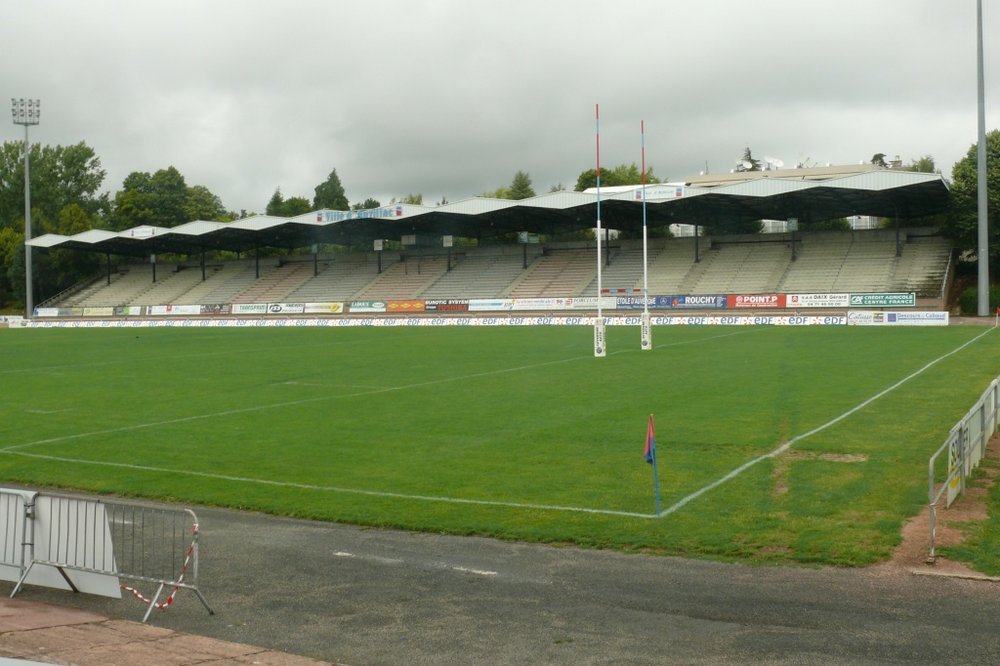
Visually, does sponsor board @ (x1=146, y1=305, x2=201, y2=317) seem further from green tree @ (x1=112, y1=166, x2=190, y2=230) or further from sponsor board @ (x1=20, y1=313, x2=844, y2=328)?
green tree @ (x1=112, y1=166, x2=190, y2=230)

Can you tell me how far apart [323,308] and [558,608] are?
240 feet

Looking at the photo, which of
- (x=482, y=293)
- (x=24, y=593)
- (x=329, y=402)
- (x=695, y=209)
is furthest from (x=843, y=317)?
(x=24, y=593)

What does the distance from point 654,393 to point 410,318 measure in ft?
166

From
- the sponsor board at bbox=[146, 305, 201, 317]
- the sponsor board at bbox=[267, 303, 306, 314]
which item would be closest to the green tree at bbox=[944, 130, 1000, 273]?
the sponsor board at bbox=[267, 303, 306, 314]

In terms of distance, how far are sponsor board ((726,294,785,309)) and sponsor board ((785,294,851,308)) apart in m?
0.56

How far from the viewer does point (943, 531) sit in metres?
11.4

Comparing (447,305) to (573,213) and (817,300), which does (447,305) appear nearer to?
(573,213)

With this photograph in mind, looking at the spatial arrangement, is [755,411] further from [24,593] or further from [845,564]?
[24,593]

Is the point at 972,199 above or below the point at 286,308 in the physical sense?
above

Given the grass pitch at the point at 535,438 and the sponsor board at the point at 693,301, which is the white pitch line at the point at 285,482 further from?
the sponsor board at the point at 693,301

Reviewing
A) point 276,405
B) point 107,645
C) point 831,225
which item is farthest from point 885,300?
point 107,645

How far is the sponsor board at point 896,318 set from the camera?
5591 cm

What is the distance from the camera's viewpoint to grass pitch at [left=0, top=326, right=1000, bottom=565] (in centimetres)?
1266

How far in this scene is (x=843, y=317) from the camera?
5856 cm
